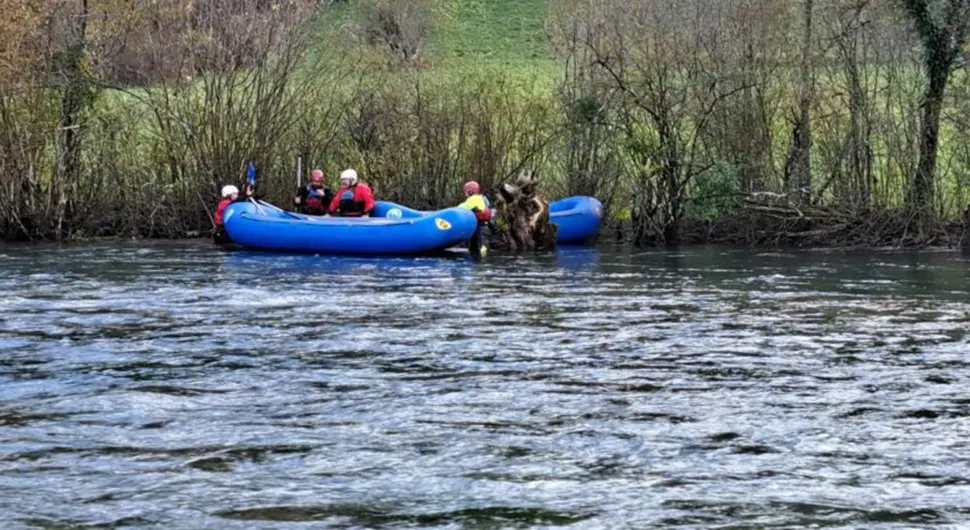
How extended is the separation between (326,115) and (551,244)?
476 centimetres

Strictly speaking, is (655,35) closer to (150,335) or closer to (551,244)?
(551,244)

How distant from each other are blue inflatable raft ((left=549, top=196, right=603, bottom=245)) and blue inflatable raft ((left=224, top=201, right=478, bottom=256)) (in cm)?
223

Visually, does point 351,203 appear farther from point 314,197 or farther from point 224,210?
point 224,210

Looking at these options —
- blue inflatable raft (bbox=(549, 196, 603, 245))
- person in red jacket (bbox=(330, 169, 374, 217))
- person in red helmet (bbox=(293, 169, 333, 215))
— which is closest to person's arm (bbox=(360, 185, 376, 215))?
person in red jacket (bbox=(330, 169, 374, 217))

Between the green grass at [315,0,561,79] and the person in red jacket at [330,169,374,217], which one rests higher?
the green grass at [315,0,561,79]

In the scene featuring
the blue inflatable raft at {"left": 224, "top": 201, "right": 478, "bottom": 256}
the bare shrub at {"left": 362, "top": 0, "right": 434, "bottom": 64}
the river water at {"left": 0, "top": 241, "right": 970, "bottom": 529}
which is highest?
the bare shrub at {"left": 362, "top": 0, "right": 434, "bottom": 64}

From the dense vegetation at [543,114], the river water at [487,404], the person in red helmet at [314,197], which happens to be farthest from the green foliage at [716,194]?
the river water at [487,404]

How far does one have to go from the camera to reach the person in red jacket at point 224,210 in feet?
75.7

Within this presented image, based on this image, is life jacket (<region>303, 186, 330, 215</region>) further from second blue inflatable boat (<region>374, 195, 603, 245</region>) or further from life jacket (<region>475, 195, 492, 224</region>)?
life jacket (<region>475, 195, 492, 224</region>)

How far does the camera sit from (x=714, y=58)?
77.0ft

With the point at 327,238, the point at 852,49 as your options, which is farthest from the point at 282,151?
the point at 852,49

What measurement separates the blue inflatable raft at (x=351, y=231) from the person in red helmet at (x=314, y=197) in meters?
0.66

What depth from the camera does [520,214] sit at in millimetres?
22609

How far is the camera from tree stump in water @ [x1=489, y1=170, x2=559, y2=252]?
22594mm
